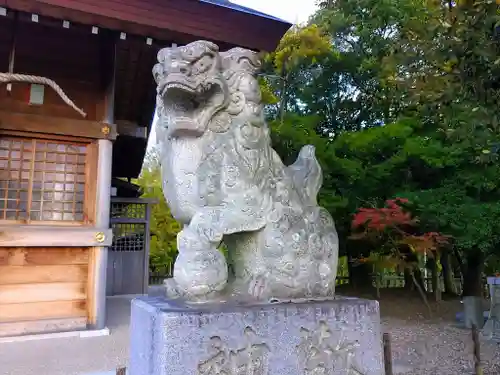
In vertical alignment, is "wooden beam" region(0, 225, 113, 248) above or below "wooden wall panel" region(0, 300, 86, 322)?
above

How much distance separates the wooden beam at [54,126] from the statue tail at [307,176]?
375 centimetres

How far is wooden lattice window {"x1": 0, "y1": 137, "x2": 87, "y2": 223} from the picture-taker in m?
5.17

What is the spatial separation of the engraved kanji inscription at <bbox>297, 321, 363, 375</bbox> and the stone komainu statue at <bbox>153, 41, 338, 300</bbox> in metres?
0.20

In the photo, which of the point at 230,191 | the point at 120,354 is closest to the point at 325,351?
the point at 230,191

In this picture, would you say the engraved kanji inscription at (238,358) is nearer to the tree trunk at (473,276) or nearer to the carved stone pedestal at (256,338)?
the carved stone pedestal at (256,338)

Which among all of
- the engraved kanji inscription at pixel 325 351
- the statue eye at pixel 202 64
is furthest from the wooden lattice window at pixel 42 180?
the engraved kanji inscription at pixel 325 351

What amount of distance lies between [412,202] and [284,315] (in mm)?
5816

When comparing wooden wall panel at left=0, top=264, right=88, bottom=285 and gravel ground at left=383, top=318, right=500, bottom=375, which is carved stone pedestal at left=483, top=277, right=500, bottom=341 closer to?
gravel ground at left=383, top=318, right=500, bottom=375

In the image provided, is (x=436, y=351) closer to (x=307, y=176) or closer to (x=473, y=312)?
(x=473, y=312)

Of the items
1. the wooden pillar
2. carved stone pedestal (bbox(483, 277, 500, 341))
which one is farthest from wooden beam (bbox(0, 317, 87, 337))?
carved stone pedestal (bbox(483, 277, 500, 341))

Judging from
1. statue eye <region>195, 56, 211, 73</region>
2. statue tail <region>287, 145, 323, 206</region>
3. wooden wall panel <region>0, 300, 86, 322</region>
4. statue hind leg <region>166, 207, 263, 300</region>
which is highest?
statue eye <region>195, 56, 211, 73</region>

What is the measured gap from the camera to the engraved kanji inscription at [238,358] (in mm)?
1787

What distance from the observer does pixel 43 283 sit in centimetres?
520

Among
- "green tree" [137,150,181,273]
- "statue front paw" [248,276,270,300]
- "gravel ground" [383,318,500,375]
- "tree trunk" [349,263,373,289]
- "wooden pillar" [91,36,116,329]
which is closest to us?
"statue front paw" [248,276,270,300]
